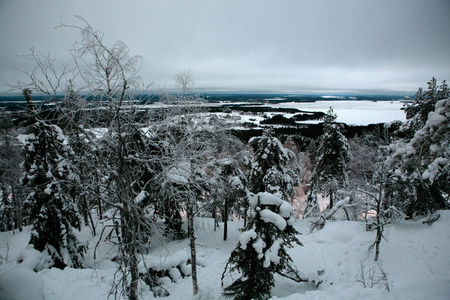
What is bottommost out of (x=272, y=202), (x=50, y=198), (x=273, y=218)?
(x=50, y=198)

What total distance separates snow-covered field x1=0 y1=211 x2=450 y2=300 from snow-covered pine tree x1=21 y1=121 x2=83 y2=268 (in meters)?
1.05

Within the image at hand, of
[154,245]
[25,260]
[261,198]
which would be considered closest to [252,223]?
[261,198]

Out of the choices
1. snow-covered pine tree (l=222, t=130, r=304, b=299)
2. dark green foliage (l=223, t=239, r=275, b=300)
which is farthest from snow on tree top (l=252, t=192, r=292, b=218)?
dark green foliage (l=223, t=239, r=275, b=300)

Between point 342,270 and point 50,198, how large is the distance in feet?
52.0

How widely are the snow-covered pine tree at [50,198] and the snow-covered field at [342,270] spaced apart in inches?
41.5

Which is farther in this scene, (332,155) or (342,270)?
(332,155)

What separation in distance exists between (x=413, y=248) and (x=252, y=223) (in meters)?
10.2

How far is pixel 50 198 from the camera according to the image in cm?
1049

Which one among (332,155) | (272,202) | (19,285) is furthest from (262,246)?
(332,155)

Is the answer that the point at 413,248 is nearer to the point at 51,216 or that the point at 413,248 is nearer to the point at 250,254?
the point at 250,254

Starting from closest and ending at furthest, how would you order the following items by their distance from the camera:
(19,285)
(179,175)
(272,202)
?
(19,285) → (272,202) → (179,175)

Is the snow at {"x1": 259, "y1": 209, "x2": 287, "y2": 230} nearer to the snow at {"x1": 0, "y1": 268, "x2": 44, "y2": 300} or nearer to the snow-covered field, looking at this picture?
the snow-covered field

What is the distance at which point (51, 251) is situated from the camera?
1062cm

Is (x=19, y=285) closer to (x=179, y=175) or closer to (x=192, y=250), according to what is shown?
(x=179, y=175)
